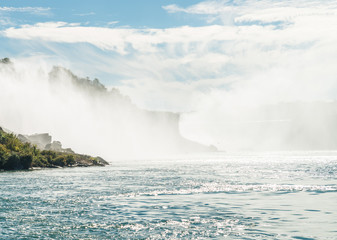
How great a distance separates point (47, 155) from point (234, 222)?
122 m

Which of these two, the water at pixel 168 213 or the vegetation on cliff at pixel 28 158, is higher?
the vegetation on cliff at pixel 28 158

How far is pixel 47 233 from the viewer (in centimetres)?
3173

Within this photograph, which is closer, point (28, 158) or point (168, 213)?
point (168, 213)

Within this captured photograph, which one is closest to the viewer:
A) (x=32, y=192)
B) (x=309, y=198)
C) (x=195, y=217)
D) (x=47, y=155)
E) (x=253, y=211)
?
(x=195, y=217)

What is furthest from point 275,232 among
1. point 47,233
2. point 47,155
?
point 47,155

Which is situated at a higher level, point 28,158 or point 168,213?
point 28,158

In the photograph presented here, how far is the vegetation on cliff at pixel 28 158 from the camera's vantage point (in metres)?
122

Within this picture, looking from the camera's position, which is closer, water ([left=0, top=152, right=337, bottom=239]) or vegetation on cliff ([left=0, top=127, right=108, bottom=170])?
water ([left=0, top=152, right=337, bottom=239])

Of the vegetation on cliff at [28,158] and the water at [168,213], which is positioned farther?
the vegetation on cliff at [28,158]

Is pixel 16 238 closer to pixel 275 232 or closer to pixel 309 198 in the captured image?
pixel 275 232

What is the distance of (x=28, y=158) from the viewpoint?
12556 centimetres

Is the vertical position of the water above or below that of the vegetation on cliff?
below

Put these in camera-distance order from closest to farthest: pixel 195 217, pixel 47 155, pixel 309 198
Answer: pixel 195 217 → pixel 309 198 → pixel 47 155

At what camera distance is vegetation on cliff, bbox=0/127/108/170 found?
399 ft
